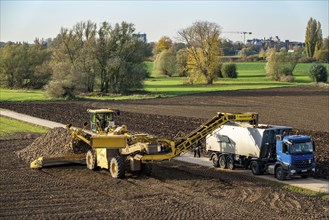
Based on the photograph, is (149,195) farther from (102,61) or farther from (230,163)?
(102,61)

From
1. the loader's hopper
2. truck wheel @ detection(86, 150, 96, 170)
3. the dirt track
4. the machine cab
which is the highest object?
the machine cab

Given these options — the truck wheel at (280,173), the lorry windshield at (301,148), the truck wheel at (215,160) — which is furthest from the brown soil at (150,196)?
the lorry windshield at (301,148)

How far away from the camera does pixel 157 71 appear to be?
120438 mm

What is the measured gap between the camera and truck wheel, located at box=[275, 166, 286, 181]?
24364mm

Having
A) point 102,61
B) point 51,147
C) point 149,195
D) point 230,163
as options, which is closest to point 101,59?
point 102,61

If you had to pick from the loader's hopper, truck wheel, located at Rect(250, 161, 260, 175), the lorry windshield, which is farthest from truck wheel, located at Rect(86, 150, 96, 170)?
the lorry windshield

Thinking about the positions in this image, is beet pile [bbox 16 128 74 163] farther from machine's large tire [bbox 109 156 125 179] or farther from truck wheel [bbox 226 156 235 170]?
truck wheel [bbox 226 156 235 170]

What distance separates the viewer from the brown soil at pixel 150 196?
62.6 feet

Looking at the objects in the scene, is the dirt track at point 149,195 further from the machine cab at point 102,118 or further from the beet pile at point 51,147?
the machine cab at point 102,118

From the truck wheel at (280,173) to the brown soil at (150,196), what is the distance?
2.83 ft

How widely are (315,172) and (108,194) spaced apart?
9.92 metres

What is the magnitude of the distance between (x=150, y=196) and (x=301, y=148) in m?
7.44

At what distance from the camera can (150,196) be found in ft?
71.2

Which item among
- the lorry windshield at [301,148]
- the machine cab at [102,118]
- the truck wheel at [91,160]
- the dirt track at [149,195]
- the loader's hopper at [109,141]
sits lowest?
the dirt track at [149,195]
